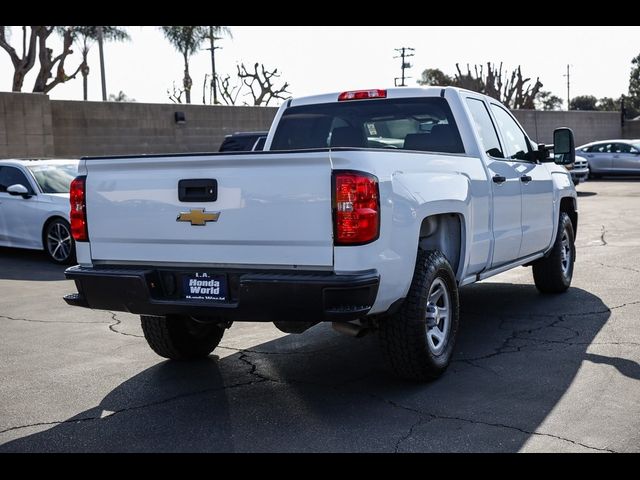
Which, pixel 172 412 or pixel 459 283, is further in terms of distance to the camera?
pixel 459 283

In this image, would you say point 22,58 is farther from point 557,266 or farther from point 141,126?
point 557,266

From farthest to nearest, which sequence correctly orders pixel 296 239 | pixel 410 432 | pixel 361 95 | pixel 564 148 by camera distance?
pixel 564 148
pixel 361 95
pixel 296 239
pixel 410 432

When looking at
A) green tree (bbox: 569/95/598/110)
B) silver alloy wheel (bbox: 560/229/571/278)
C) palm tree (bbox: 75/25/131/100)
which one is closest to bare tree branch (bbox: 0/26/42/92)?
palm tree (bbox: 75/25/131/100)

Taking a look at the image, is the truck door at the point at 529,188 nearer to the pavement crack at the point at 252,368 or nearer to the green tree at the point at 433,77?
the pavement crack at the point at 252,368

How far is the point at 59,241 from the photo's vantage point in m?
12.2

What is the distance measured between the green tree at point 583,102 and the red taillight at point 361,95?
4416 inches

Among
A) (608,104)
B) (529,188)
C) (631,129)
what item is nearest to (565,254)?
(529,188)

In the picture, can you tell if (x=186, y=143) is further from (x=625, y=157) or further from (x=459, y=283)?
(x=459, y=283)

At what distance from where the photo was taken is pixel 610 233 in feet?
46.3

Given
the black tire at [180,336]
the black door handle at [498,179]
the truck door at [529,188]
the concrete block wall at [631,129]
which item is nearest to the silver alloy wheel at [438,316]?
the black door handle at [498,179]

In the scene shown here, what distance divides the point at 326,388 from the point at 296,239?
1.22m

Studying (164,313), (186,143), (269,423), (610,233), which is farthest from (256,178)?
(186,143)

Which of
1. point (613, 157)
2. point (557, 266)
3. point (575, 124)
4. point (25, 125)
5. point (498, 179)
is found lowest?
point (557, 266)

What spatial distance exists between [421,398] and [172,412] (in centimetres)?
150
